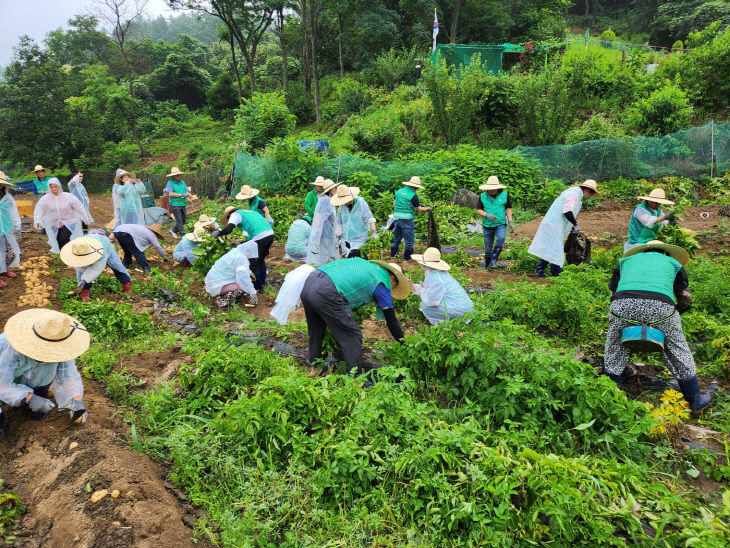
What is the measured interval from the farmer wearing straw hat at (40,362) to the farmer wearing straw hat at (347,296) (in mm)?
1882

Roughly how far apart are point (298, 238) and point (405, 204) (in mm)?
2054

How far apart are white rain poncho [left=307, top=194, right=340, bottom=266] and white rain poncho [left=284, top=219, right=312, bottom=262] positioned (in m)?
1.19

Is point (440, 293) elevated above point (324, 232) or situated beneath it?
situated beneath

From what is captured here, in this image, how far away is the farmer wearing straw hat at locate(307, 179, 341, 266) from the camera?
262 inches

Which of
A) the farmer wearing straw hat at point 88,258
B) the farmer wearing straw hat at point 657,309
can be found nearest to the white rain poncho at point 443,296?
the farmer wearing straw hat at point 657,309

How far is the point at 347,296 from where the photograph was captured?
409 cm

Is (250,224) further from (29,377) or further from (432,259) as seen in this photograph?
(29,377)

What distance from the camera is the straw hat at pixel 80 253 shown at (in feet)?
19.2

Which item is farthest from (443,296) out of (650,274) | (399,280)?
(650,274)

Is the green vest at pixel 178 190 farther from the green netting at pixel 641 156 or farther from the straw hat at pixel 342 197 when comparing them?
the green netting at pixel 641 156

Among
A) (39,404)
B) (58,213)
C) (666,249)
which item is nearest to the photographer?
(39,404)

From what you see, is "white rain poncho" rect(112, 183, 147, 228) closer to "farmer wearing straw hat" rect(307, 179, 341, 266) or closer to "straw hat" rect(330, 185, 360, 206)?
"farmer wearing straw hat" rect(307, 179, 341, 266)

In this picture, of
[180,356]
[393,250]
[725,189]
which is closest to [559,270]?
[393,250]

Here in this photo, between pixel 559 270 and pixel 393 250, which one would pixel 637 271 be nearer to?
pixel 559 270
